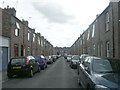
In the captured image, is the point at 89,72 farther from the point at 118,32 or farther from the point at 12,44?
the point at 12,44

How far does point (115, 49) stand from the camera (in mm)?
21047

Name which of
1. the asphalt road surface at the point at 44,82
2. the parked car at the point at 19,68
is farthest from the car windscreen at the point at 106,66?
the parked car at the point at 19,68

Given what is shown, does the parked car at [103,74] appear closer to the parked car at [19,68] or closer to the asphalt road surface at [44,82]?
the asphalt road surface at [44,82]

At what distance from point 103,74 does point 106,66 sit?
897mm

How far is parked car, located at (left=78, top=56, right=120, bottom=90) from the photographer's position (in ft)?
23.2

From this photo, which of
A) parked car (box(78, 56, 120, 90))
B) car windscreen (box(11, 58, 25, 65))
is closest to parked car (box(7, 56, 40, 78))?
car windscreen (box(11, 58, 25, 65))

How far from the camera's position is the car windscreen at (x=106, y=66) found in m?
8.62

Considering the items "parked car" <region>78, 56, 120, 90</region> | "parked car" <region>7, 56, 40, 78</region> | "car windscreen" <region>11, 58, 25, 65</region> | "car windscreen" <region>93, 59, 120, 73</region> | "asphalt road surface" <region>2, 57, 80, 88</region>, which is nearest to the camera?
"parked car" <region>78, 56, 120, 90</region>

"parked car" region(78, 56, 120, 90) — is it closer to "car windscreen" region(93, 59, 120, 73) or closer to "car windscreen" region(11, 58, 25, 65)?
"car windscreen" region(93, 59, 120, 73)

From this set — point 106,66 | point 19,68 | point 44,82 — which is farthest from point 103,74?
point 19,68

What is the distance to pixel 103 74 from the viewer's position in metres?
8.11

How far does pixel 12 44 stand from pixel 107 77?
20.6m

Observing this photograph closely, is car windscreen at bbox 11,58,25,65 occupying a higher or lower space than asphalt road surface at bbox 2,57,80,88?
higher

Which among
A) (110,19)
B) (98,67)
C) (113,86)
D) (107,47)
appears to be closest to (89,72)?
(98,67)
